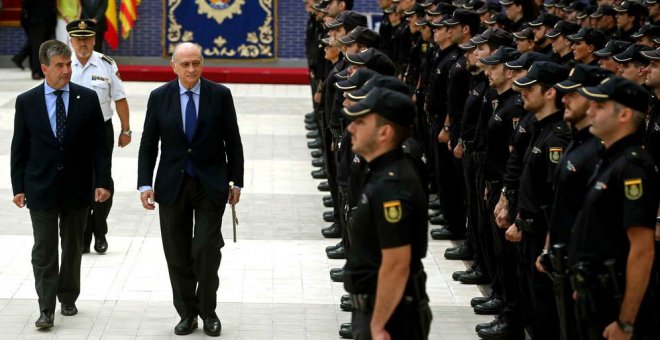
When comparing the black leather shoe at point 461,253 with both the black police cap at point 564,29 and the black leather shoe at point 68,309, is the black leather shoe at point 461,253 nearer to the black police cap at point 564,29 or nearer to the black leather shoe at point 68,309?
the black police cap at point 564,29

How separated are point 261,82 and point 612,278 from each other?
56.3 feet

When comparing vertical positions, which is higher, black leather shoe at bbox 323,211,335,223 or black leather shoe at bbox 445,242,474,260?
black leather shoe at bbox 445,242,474,260

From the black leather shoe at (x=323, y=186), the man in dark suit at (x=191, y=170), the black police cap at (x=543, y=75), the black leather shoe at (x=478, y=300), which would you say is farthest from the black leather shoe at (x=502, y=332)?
the black leather shoe at (x=323, y=186)

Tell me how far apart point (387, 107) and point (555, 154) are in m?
2.06

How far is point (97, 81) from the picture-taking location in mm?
10125

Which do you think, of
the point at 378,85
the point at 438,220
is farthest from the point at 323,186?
the point at 378,85

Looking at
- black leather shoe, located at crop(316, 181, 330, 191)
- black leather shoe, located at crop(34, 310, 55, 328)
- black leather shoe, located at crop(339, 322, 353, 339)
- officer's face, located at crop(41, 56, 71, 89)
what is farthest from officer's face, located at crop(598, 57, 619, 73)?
black leather shoe, located at crop(316, 181, 330, 191)

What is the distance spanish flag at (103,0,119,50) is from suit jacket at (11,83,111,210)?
14.9 meters

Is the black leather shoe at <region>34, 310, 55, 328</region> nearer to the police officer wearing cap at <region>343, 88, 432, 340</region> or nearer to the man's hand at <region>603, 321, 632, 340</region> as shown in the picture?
the police officer wearing cap at <region>343, 88, 432, 340</region>

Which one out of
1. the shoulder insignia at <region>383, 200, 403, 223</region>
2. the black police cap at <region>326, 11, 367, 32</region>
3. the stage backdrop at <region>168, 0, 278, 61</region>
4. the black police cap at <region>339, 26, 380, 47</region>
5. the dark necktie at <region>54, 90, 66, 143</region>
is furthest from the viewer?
the stage backdrop at <region>168, 0, 278, 61</region>

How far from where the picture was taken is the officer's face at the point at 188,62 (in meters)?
8.07

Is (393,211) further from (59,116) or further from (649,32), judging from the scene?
(649,32)

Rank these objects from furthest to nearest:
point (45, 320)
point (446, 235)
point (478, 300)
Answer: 1. point (446, 235)
2. point (478, 300)
3. point (45, 320)

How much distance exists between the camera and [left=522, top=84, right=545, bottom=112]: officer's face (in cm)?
760
